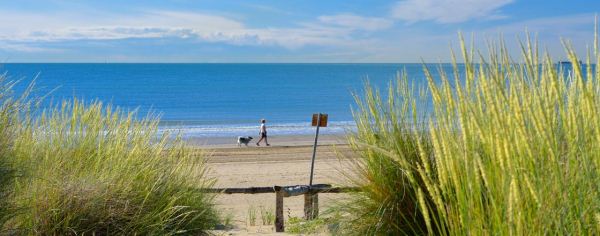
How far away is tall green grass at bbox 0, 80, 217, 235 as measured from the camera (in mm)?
4637

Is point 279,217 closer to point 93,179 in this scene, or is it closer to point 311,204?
point 311,204

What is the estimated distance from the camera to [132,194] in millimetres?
5012

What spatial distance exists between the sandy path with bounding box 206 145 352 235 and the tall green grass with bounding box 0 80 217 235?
3.89 meters

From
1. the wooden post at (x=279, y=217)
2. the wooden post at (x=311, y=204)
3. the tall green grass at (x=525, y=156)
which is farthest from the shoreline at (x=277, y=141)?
the tall green grass at (x=525, y=156)

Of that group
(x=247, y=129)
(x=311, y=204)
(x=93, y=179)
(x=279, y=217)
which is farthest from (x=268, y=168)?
(x=247, y=129)

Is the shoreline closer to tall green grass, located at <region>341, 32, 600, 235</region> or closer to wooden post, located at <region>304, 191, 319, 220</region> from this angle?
wooden post, located at <region>304, 191, 319, 220</region>

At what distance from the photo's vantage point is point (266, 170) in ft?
59.2

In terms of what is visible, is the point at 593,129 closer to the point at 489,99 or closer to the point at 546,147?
the point at 546,147

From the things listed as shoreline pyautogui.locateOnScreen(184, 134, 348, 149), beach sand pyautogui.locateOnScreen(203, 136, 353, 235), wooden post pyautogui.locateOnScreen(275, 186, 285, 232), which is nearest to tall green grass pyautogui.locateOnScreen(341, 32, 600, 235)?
wooden post pyautogui.locateOnScreen(275, 186, 285, 232)

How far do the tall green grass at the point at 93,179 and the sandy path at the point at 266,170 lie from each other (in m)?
3.89

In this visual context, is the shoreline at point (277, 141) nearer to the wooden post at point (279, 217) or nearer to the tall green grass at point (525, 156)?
the wooden post at point (279, 217)

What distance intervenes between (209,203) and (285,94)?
62406 millimetres

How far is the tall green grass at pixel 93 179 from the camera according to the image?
4.64 metres

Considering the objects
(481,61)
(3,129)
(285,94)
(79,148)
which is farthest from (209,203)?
(285,94)
